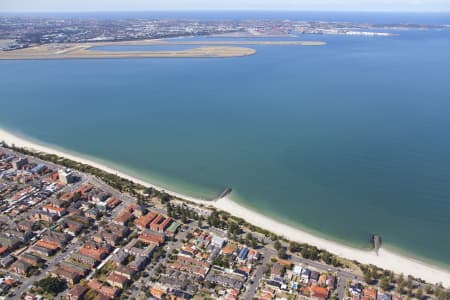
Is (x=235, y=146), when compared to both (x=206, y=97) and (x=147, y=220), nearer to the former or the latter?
(x=147, y=220)

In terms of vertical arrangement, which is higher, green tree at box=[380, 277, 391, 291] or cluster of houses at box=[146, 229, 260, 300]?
cluster of houses at box=[146, 229, 260, 300]

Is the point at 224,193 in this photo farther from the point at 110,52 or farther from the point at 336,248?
the point at 110,52

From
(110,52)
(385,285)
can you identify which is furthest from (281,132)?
(110,52)

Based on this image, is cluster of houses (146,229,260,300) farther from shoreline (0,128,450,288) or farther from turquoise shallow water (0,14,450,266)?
turquoise shallow water (0,14,450,266)

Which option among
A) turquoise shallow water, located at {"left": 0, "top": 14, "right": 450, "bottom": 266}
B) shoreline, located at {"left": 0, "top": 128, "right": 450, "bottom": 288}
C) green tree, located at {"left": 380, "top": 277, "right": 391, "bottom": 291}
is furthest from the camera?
turquoise shallow water, located at {"left": 0, "top": 14, "right": 450, "bottom": 266}

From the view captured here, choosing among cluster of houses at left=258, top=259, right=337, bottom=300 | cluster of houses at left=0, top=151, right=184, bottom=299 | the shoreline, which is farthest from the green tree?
cluster of houses at left=0, top=151, right=184, bottom=299

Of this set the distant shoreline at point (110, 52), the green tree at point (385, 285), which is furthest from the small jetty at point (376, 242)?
the distant shoreline at point (110, 52)

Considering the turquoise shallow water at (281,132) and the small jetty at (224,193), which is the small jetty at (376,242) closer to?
the turquoise shallow water at (281,132)

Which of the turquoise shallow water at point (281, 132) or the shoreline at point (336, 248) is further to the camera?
the turquoise shallow water at point (281, 132)
